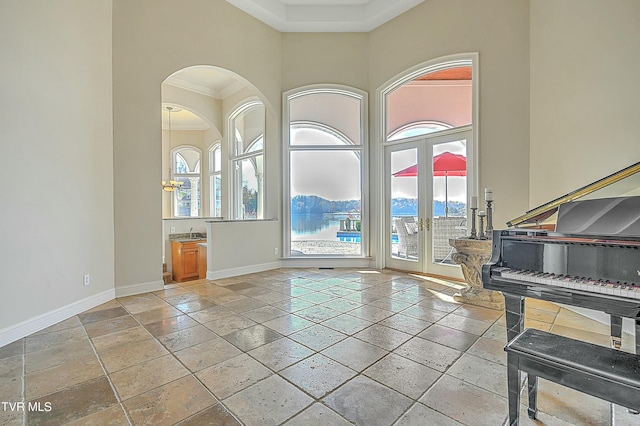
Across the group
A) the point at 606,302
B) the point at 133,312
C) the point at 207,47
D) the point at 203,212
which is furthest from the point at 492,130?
the point at 203,212

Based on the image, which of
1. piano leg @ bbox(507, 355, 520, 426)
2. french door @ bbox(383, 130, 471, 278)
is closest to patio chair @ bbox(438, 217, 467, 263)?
french door @ bbox(383, 130, 471, 278)

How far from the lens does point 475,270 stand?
3881 mm

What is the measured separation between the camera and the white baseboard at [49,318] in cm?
285

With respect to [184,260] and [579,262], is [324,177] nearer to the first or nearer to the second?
[184,260]

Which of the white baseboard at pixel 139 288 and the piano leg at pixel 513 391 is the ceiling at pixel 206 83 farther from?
the piano leg at pixel 513 391

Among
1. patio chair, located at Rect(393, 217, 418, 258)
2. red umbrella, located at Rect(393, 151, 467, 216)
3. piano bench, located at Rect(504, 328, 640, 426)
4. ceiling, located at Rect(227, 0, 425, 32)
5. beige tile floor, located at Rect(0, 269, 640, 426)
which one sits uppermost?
ceiling, located at Rect(227, 0, 425, 32)

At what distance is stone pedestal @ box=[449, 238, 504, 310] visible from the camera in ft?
12.3

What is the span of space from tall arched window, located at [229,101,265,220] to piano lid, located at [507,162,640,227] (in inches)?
203

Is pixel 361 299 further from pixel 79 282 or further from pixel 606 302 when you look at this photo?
pixel 79 282

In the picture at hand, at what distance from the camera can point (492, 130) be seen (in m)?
4.55

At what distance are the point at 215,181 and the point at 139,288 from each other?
5225mm

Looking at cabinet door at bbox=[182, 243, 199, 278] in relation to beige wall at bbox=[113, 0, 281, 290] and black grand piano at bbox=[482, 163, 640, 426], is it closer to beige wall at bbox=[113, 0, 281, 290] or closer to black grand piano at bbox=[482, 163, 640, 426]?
beige wall at bbox=[113, 0, 281, 290]

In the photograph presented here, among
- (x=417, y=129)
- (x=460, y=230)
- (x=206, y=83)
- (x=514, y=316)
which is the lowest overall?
(x=514, y=316)

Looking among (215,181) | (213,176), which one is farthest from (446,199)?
(213,176)
